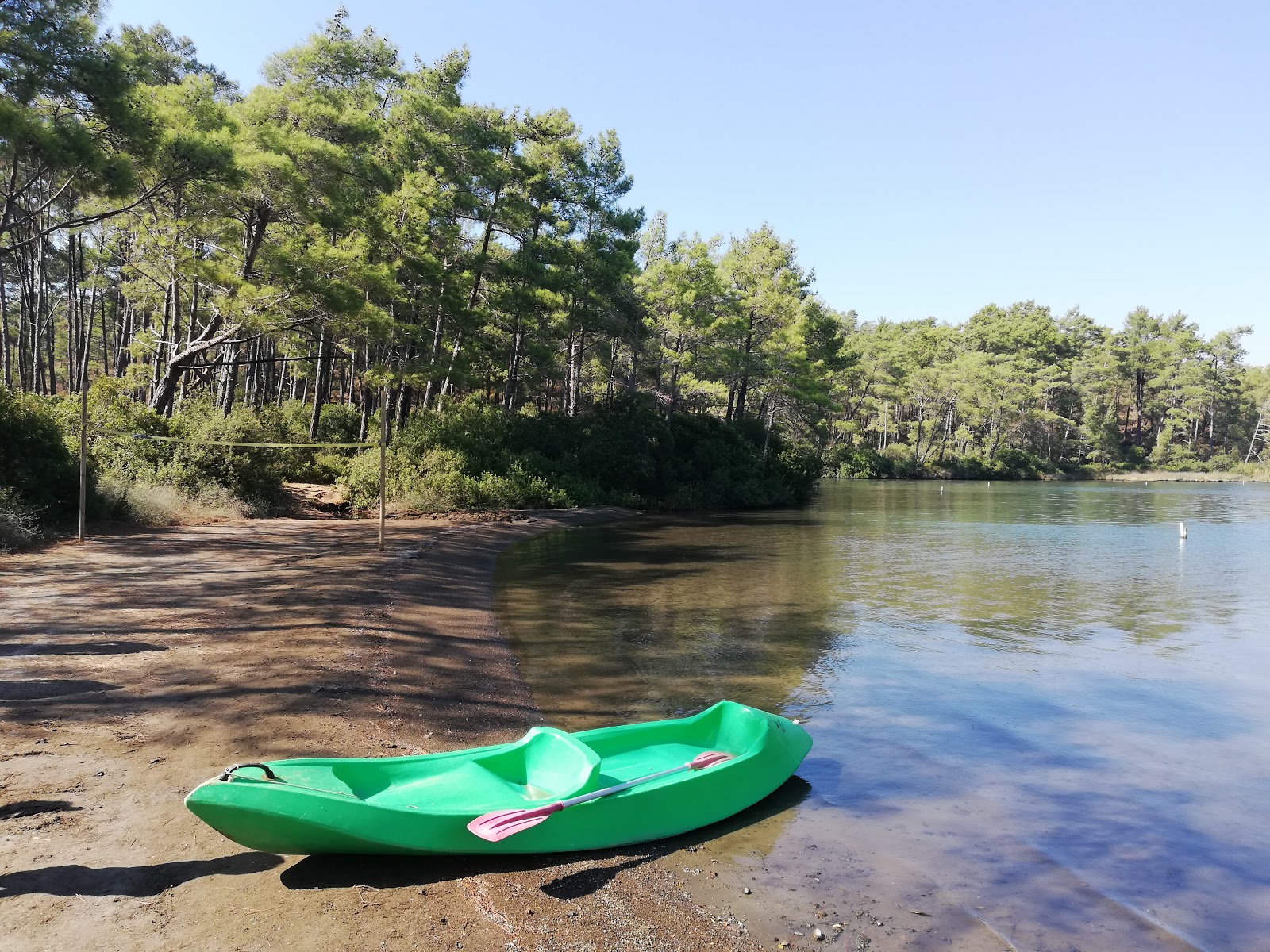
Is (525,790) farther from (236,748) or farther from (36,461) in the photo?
(36,461)

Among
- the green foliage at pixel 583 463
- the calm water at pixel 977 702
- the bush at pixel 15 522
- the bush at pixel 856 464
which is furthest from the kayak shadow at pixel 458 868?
the bush at pixel 856 464

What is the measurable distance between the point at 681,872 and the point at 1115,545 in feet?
77.3

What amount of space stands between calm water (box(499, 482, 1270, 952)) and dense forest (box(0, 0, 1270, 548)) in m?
8.48

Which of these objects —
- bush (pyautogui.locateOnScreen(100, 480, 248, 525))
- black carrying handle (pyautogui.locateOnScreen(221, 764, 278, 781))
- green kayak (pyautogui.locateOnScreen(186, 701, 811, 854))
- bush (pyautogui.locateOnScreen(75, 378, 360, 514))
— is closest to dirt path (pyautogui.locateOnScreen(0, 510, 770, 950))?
green kayak (pyautogui.locateOnScreen(186, 701, 811, 854))

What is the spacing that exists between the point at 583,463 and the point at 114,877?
26.4 m

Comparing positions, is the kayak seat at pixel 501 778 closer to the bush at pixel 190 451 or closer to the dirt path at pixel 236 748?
the dirt path at pixel 236 748

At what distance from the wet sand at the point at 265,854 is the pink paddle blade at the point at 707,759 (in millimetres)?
424

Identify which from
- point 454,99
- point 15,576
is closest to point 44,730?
point 15,576

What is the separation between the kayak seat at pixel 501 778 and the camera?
4.56 metres

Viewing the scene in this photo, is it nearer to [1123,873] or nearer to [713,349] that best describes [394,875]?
[1123,873]

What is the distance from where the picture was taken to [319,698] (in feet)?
21.5

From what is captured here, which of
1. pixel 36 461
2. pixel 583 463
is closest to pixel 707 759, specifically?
pixel 36 461

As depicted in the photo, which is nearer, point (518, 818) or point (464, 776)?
point (518, 818)

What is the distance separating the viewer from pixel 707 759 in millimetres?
5418
